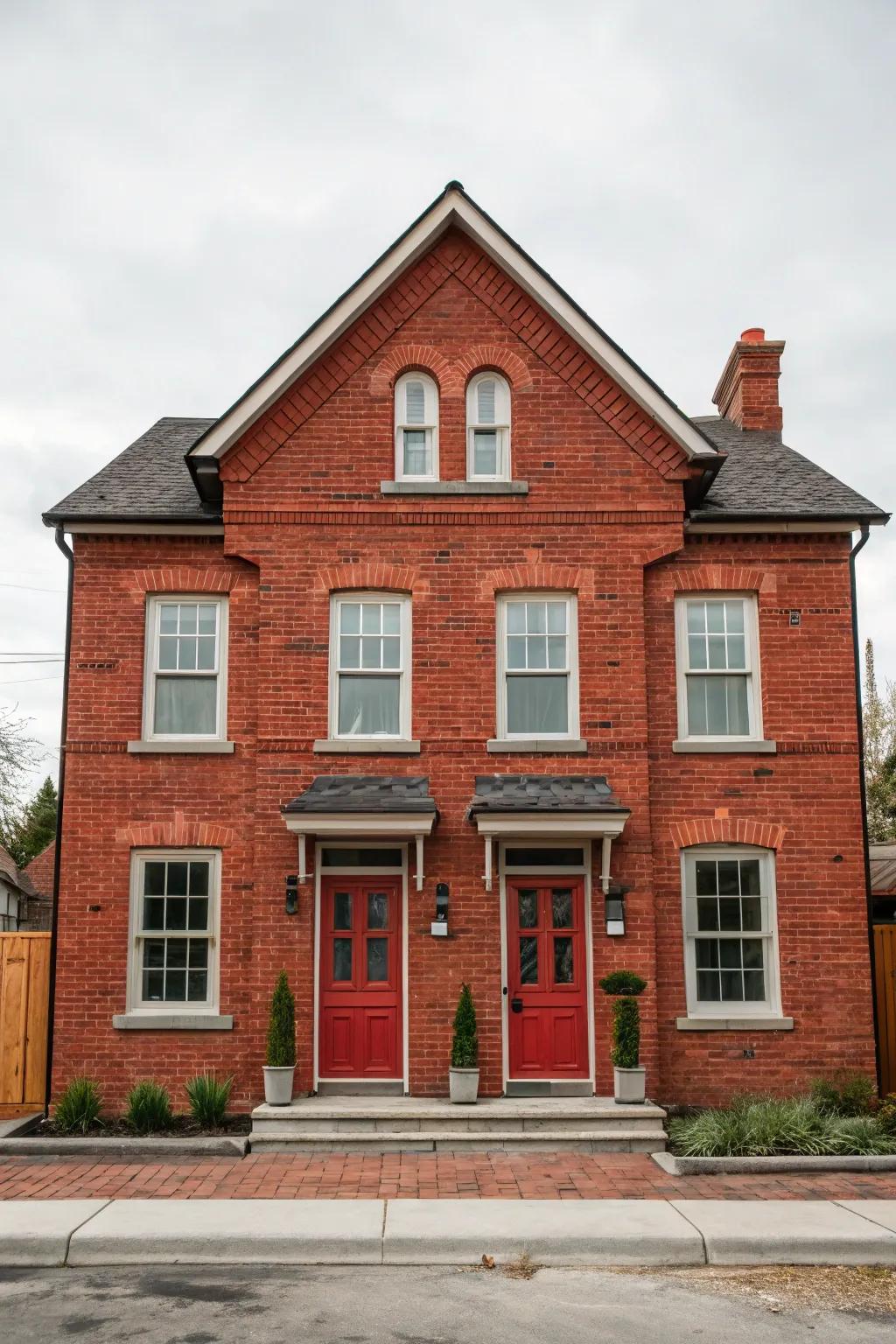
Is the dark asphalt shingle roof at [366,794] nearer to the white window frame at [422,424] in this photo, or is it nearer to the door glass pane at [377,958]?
the door glass pane at [377,958]

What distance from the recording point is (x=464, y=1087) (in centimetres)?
1352

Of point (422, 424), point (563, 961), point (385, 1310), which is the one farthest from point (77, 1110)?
point (422, 424)

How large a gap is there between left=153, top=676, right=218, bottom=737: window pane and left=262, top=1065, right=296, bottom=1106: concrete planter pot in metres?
4.07

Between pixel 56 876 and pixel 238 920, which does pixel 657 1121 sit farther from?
pixel 56 876

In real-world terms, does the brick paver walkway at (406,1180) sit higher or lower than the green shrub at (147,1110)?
lower

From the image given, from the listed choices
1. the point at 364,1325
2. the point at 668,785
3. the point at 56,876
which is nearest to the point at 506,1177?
the point at 364,1325

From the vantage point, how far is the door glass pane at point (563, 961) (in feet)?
47.5

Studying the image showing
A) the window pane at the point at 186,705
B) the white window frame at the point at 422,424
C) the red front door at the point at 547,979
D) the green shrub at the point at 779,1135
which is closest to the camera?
the green shrub at the point at 779,1135

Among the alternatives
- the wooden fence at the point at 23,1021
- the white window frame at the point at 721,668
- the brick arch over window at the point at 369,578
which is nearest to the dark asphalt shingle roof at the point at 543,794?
the white window frame at the point at 721,668

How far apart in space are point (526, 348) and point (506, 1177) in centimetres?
948

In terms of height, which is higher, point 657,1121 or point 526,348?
point 526,348

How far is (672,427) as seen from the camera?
14938 millimetres

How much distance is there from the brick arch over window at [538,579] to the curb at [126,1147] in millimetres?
6713

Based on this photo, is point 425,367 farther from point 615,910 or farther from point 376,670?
point 615,910
